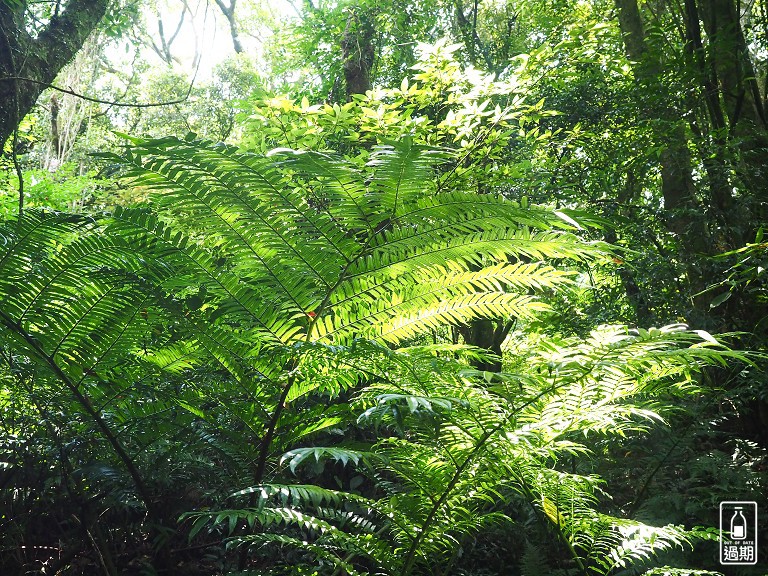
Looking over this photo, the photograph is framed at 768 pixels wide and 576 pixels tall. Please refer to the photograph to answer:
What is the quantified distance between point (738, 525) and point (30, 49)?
4520 mm

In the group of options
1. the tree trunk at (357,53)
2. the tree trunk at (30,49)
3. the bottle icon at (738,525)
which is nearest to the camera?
the bottle icon at (738,525)

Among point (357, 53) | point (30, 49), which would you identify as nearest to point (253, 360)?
→ point (30, 49)

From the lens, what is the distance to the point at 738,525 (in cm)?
227

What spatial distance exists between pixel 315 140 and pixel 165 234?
1.52m

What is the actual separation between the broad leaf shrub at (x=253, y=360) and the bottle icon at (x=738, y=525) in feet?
3.03

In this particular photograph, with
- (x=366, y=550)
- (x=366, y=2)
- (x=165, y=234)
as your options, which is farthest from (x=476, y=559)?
(x=366, y=2)

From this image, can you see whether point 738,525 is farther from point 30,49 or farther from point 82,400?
point 30,49

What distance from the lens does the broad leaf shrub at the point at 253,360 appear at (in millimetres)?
1356

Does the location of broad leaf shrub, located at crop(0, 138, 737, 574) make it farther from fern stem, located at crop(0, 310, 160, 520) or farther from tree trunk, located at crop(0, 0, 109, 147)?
tree trunk, located at crop(0, 0, 109, 147)

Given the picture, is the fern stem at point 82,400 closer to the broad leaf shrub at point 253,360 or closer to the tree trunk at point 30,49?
the broad leaf shrub at point 253,360

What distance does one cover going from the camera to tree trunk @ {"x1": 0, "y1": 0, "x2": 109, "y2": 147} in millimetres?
3205

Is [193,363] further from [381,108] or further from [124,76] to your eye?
[124,76]

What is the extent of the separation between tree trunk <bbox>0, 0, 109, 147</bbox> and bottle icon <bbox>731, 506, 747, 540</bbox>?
3.71m

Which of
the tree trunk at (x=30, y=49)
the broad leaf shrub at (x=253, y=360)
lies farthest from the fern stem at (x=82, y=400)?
the tree trunk at (x=30, y=49)
